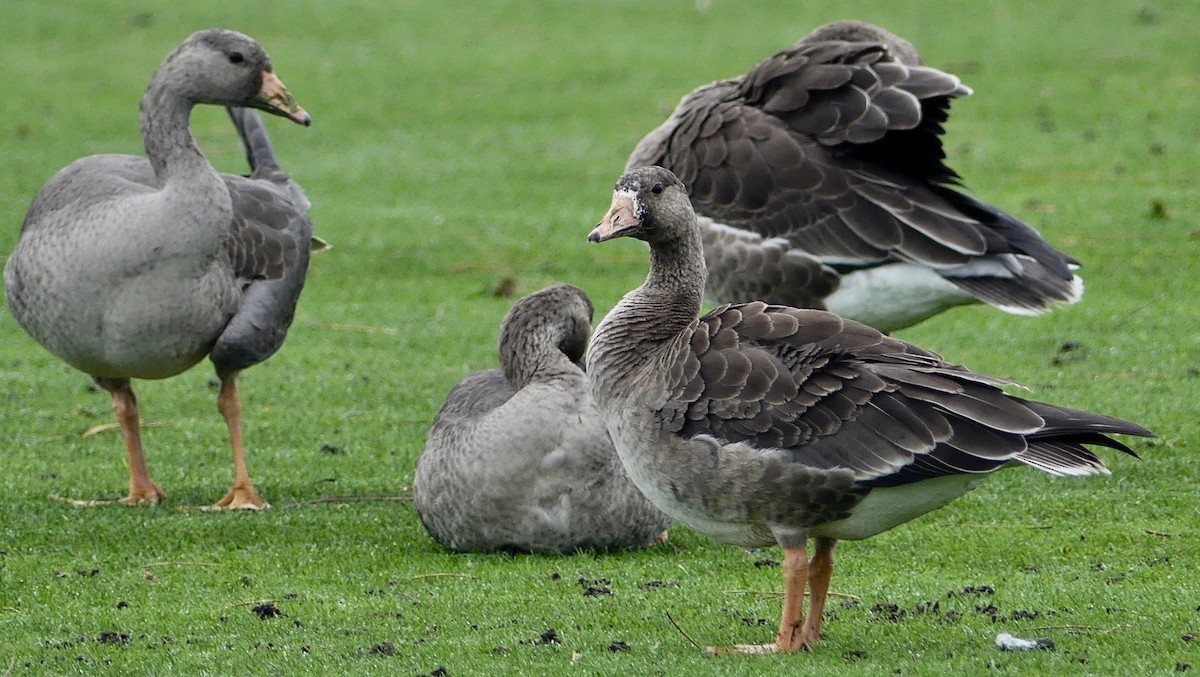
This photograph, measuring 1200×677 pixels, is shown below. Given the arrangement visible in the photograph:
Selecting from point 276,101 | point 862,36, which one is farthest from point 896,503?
point 862,36

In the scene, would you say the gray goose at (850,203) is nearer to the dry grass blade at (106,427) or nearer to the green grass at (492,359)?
the green grass at (492,359)

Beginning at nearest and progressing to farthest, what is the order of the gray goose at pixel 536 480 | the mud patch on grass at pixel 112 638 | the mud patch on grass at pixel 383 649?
1. the mud patch on grass at pixel 383 649
2. the mud patch on grass at pixel 112 638
3. the gray goose at pixel 536 480

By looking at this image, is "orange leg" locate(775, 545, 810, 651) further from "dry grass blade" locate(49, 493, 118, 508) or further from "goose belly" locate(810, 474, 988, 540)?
"dry grass blade" locate(49, 493, 118, 508)

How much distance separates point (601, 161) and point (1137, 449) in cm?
903

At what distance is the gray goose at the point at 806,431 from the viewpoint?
17.4 feet

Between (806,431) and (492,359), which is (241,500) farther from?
(806,431)

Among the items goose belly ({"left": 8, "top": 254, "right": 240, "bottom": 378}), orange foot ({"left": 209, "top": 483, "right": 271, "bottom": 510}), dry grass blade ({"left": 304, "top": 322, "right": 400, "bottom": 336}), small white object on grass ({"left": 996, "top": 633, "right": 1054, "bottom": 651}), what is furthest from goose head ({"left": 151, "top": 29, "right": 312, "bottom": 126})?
small white object on grass ({"left": 996, "top": 633, "right": 1054, "bottom": 651})

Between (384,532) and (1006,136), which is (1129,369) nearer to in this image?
(384,532)

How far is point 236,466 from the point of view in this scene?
8.29 meters

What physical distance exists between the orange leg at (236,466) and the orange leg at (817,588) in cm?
345

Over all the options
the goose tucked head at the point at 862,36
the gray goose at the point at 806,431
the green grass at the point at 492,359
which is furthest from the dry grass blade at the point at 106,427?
the goose tucked head at the point at 862,36

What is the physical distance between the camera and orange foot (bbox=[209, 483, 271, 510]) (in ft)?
26.7

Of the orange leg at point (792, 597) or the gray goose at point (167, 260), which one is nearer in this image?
the orange leg at point (792, 597)

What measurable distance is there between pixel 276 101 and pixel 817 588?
14.0 feet
